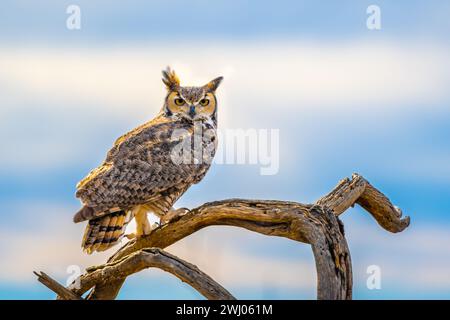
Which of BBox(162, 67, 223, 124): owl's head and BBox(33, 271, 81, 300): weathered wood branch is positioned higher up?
BBox(162, 67, 223, 124): owl's head

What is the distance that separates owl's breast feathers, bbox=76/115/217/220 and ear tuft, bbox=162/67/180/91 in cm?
78

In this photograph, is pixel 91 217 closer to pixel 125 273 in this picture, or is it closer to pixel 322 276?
pixel 125 273

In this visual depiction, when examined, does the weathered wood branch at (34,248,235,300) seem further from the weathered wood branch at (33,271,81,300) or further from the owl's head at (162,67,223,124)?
the owl's head at (162,67,223,124)

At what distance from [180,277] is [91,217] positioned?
130 cm

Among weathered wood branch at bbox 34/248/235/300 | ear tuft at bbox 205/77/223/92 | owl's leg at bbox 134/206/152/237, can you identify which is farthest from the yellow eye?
weathered wood branch at bbox 34/248/235/300

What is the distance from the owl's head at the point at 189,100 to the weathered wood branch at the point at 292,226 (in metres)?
1.58

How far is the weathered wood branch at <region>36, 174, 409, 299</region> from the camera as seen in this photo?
23.4 ft

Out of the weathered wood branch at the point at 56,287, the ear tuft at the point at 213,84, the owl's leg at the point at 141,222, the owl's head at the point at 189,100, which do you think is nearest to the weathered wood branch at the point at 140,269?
the weathered wood branch at the point at 56,287

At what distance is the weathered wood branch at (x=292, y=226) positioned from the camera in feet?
23.4

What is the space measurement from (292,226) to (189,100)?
2.52 meters

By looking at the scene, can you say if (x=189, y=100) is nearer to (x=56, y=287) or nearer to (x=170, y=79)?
(x=170, y=79)

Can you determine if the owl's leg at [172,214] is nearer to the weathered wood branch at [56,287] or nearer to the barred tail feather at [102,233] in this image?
the barred tail feather at [102,233]

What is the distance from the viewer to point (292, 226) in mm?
7508
